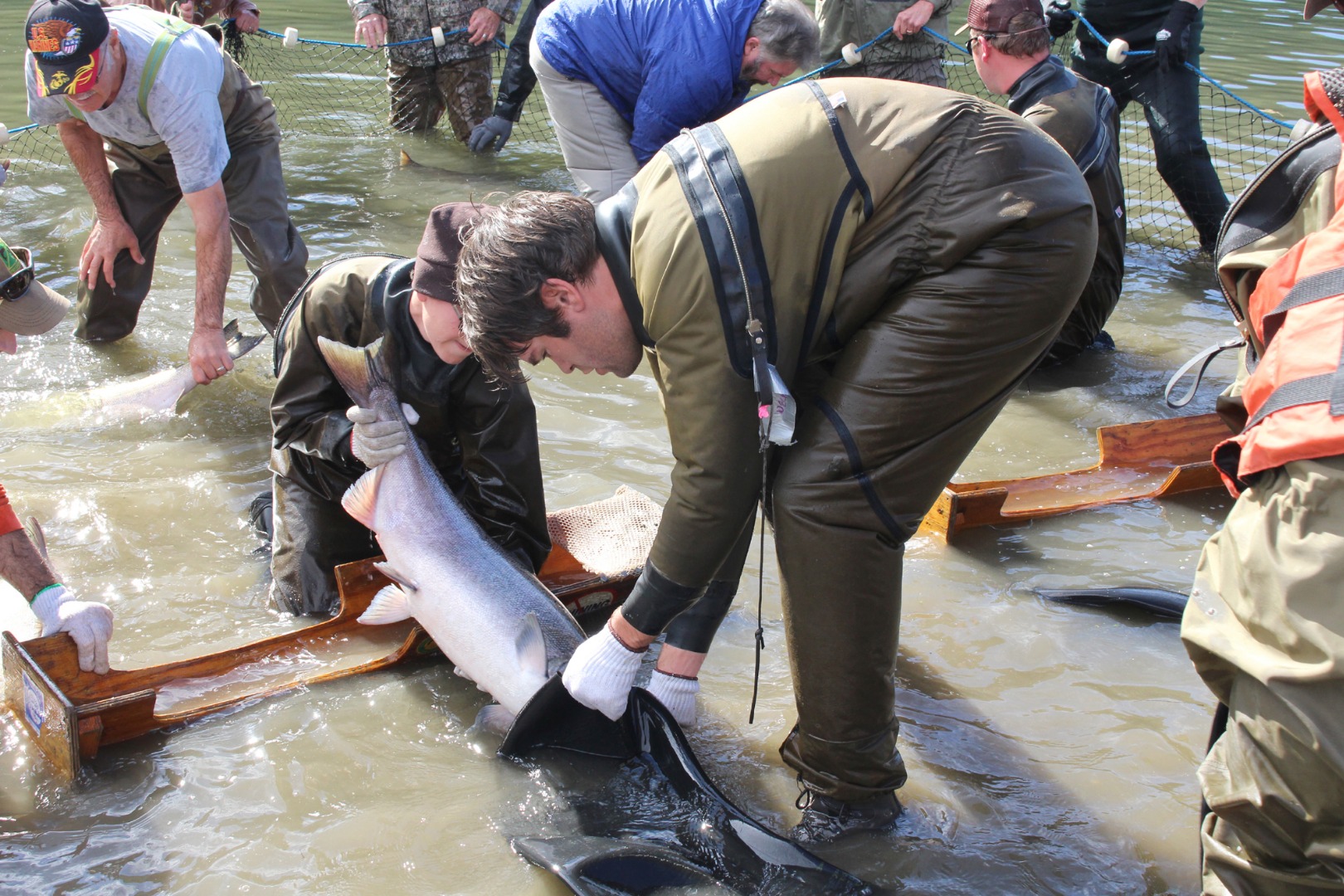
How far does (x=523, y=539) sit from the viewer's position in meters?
3.90

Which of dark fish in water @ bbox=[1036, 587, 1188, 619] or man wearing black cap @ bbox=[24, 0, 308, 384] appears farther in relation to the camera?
man wearing black cap @ bbox=[24, 0, 308, 384]

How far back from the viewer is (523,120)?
11.8 meters

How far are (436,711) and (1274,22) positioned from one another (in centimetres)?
1842

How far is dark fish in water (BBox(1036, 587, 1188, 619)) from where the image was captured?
3918 mm

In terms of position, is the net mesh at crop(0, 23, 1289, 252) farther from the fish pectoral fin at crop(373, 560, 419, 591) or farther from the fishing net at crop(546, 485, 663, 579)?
the fish pectoral fin at crop(373, 560, 419, 591)

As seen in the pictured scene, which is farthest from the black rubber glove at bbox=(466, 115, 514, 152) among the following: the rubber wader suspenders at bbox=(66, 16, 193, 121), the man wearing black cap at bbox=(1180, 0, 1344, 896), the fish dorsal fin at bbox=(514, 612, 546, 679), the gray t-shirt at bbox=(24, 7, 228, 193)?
the man wearing black cap at bbox=(1180, 0, 1344, 896)

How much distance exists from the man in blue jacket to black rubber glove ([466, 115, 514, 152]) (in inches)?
163

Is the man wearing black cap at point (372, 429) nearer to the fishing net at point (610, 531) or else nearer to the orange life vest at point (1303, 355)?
the fishing net at point (610, 531)

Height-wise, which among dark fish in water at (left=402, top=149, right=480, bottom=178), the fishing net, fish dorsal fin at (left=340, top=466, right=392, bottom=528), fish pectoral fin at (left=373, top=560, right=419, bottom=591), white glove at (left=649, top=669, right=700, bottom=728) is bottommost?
the fishing net

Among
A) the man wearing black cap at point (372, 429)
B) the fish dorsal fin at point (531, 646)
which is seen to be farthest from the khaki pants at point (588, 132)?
the fish dorsal fin at point (531, 646)

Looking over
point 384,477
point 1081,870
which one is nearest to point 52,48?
point 384,477

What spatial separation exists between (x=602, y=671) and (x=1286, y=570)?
1637 millimetres

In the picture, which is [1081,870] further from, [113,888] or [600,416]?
[600,416]

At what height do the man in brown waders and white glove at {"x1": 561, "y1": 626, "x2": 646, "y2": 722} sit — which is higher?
the man in brown waders
